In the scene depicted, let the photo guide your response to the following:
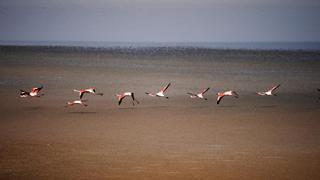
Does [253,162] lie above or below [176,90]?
below

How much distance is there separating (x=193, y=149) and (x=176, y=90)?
19.3 m

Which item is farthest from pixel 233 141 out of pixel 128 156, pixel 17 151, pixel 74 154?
pixel 17 151

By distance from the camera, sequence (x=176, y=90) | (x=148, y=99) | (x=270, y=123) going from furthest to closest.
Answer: (x=176, y=90) → (x=148, y=99) → (x=270, y=123)

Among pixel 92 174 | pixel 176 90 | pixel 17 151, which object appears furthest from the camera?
pixel 176 90

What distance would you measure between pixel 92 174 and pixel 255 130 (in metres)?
7.99

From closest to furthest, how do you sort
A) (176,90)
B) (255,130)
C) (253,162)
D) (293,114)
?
(253,162), (255,130), (293,114), (176,90)

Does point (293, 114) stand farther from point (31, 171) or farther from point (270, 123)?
point (31, 171)

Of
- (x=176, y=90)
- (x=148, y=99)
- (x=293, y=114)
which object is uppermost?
(x=176, y=90)

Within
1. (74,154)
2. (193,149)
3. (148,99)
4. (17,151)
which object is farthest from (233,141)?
(148,99)

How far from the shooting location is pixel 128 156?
51.0 feet

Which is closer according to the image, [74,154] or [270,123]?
[74,154]

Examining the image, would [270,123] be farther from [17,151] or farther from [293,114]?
[17,151]

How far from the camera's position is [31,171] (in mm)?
13805

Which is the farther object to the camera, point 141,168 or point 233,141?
point 233,141
